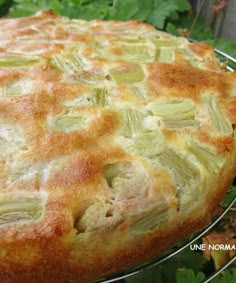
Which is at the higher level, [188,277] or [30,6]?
[30,6]

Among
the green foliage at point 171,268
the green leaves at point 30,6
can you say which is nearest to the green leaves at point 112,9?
the green leaves at point 30,6

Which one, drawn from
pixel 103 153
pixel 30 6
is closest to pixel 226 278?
pixel 103 153

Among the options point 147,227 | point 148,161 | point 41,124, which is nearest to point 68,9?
point 41,124

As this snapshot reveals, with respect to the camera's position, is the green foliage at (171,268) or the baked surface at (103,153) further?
the green foliage at (171,268)

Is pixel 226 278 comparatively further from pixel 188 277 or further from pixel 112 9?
pixel 112 9

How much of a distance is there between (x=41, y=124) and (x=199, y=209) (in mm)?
518

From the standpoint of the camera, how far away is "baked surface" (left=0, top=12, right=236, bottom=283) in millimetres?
1184

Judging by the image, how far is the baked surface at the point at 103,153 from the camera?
1.18 m

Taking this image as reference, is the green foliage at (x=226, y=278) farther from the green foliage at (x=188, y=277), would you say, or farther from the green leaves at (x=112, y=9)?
the green leaves at (x=112, y=9)

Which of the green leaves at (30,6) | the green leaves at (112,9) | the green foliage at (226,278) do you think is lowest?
the green foliage at (226,278)

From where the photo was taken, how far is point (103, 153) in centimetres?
132

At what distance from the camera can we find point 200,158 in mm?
1374

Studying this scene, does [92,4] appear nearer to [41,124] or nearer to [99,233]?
[41,124]

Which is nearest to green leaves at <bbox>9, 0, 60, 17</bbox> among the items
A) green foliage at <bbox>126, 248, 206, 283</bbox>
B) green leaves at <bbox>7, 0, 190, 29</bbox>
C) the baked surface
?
green leaves at <bbox>7, 0, 190, 29</bbox>
